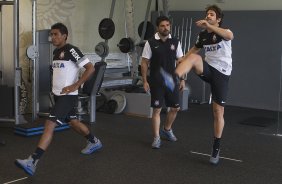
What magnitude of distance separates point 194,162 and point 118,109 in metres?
2.67

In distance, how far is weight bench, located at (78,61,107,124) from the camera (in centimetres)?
530

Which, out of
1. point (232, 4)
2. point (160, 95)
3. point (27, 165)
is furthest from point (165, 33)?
point (232, 4)

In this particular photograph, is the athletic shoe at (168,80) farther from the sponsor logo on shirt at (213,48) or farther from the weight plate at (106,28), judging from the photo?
the weight plate at (106,28)

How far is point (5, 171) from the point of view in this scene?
139 inches

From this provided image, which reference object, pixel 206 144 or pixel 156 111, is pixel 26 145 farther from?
pixel 206 144

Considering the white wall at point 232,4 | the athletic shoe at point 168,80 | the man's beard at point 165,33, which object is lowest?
the athletic shoe at point 168,80

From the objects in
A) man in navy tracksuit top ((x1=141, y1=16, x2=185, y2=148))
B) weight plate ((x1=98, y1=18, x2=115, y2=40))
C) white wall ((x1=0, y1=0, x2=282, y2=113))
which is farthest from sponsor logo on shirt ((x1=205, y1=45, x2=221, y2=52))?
weight plate ((x1=98, y1=18, x2=115, y2=40))

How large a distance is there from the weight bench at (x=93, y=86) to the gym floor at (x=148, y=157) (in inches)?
8.4

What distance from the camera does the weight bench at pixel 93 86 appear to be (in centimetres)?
530

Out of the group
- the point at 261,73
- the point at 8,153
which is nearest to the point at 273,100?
the point at 261,73

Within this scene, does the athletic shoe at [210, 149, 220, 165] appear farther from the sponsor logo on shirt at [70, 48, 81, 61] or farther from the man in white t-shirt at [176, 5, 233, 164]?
the sponsor logo on shirt at [70, 48, 81, 61]

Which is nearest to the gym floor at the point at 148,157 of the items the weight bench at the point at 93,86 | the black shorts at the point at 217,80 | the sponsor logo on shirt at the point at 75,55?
the weight bench at the point at 93,86

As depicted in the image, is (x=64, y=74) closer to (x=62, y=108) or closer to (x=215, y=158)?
(x=62, y=108)

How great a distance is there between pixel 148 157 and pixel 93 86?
5.47 ft
